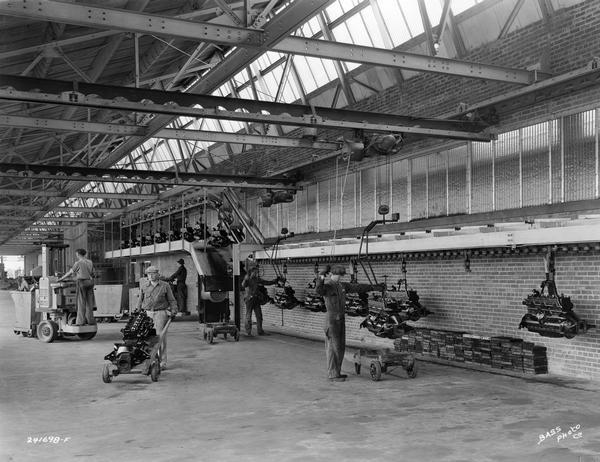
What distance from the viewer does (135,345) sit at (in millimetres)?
10164

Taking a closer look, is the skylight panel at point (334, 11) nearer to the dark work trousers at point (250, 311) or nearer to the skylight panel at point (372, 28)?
the skylight panel at point (372, 28)

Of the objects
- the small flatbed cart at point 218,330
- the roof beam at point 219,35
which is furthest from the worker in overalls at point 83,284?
the roof beam at point 219,35

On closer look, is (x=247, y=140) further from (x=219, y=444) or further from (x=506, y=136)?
(x=219, y=444)

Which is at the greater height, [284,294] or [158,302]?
[158,302]

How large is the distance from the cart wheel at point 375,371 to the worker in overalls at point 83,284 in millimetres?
8312

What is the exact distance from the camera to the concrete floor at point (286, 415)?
6043mm

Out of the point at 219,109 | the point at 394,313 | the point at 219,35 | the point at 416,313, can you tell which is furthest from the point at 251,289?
the point at 219,35

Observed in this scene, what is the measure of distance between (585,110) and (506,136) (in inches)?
68.9

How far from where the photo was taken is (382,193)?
48.6 ft

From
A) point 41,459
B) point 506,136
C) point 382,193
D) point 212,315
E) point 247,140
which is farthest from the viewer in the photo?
point 212,315

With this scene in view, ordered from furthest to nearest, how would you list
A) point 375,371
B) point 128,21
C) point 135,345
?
point 135,345, point 375,371, point 128,21

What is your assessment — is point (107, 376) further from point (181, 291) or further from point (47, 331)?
point (181, 291)

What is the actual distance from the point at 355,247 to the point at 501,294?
11.3 ft

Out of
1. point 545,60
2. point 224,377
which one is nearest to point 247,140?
point 224,377
